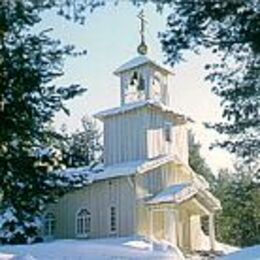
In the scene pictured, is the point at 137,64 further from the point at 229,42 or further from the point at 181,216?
the point at 229,42

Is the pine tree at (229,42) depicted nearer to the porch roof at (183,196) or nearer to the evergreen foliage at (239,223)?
the porch roof at (183,196)

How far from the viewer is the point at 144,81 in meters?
34.9

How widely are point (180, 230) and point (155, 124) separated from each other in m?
5.06

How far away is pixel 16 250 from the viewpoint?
20.8m

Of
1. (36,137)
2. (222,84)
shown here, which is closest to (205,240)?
(36,137)

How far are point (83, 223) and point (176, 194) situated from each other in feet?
16.5

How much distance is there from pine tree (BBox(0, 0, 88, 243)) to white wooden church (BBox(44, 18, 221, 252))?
14078 mm

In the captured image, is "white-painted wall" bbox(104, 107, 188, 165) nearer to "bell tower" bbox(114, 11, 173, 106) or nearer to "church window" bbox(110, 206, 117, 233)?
"bell tower" bbox(114, 11, 173, 106)

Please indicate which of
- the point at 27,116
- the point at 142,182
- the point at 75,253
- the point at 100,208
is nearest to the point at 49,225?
the point at 100,208

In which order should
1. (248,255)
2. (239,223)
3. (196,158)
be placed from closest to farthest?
1. (248,255)
2. (239,223)
3. (196,158)

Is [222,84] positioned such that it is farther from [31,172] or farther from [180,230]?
[180,230]

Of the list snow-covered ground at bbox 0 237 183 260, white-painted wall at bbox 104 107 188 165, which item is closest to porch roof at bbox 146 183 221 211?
white-painted wall at bbox 104 107 188 165

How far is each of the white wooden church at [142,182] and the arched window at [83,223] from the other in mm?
47

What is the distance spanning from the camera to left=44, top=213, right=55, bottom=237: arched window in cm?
3566
